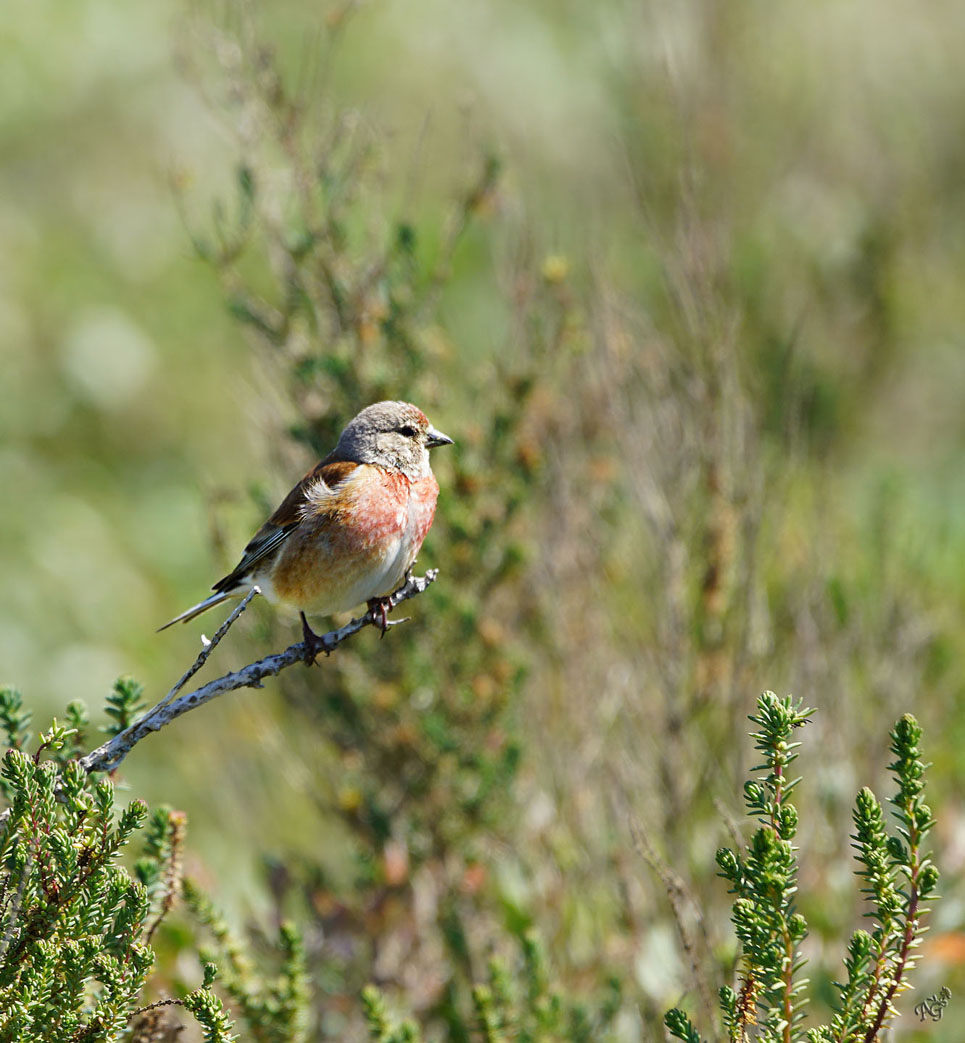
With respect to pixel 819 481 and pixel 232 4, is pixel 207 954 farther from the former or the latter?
pixel 232 4

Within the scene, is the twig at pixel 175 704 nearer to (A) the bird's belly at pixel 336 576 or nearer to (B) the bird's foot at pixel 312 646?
(B) the bird's foot at pixel 312 646

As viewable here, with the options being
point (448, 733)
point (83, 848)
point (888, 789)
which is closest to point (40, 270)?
point (448, 733)

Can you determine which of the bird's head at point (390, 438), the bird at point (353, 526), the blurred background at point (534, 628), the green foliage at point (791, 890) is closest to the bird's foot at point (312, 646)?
the bird at point (353, 526)

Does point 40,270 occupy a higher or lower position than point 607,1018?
higher

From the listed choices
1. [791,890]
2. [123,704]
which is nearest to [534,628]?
[123,704]

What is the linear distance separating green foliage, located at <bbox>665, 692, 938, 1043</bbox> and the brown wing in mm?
1356

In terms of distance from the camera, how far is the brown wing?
2.77 m

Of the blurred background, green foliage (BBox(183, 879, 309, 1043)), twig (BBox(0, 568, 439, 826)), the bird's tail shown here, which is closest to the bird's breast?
the bird's tail

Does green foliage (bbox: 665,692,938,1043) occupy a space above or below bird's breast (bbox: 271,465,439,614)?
below

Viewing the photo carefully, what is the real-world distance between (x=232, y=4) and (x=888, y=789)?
326 cm

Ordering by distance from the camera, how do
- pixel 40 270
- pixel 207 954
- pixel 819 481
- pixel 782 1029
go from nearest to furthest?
A: pixel 782 1029, pixel 207 954, pixel 819 481, pixel 40 270

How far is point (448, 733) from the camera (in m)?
3.54

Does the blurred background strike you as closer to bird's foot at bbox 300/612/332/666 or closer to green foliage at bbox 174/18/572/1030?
green foliage at bbox 174/18/572/1030

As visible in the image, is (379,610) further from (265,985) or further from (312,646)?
(265,985)
